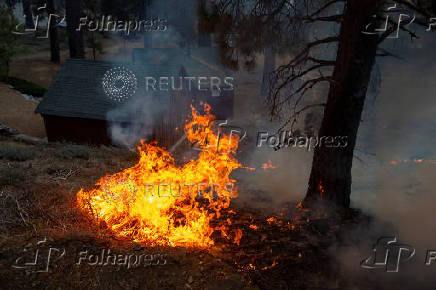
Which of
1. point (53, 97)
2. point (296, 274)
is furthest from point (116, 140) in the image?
point (296, 274)

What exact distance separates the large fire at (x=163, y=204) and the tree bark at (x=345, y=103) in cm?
242

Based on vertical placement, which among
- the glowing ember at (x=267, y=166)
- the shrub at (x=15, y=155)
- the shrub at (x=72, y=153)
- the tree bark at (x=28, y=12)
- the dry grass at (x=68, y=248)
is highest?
the tree bark at (x=28, y=12)

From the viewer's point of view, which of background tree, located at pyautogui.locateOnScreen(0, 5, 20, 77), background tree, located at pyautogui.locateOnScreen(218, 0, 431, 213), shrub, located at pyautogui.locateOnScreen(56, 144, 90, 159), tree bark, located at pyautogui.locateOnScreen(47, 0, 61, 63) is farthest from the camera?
tree bark, located at pyautogui.locateOnScreen(47, 0, 61, 63)

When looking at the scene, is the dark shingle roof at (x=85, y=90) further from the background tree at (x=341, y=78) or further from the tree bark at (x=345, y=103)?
the tree bark at (x=345, y=103)

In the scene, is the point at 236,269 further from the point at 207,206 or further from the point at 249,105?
the point at 249,105

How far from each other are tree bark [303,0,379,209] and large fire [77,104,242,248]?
2.42 meters

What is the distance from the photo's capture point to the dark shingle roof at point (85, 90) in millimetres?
14914

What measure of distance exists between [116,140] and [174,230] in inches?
374

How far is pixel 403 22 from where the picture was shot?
5.99m

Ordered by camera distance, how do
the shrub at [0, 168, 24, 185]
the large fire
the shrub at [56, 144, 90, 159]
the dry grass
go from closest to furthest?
1. the dry grass
2. the large fire
3. the shrub at [0, 168, 24, 185]
4. the shrub at [56, 144, 90, 159]

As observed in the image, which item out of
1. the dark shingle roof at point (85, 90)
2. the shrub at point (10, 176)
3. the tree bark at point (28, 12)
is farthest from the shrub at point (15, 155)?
the tree bark at point (28, 12)

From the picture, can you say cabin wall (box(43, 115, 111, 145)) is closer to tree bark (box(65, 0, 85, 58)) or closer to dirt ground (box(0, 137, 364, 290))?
dirt ground (box(0, 137, 364, 290))

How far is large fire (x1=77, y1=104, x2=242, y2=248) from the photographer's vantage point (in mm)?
6562

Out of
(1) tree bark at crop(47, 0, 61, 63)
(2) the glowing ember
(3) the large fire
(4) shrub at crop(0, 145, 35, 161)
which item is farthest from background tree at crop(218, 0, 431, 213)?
(1) tree bark at crop(47, 0, 61, 63)
